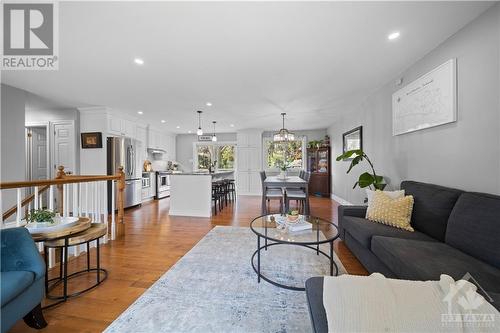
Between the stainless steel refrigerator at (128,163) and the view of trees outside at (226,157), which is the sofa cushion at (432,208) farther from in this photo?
the view of trees outside at (226,157)

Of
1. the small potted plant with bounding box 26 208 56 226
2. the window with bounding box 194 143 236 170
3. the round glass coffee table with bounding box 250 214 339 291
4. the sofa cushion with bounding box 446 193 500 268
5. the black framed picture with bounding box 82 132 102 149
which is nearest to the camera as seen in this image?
the sofa cushion with bounding box 446 193 500 268

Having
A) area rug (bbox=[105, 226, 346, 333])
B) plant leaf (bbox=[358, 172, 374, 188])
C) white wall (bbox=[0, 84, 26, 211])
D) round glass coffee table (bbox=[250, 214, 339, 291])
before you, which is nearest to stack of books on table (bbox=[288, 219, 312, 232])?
round glass coffee table (bbox=[250, 214, 339, 291])

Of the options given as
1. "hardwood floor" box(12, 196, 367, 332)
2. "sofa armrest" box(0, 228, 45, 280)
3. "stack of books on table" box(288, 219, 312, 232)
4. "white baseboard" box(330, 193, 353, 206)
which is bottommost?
"hardwood floor" box(12, 196, 367, 332)

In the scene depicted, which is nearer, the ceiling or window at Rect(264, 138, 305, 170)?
the ceiling

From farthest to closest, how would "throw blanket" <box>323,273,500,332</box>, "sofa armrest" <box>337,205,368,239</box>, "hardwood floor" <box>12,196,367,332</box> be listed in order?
"sofa armrest" <box>337,205,368,239</box>
"hardwood floor" <box>12,196,367,332</box>
"throw blanket" <box>323,273,500,332</box>

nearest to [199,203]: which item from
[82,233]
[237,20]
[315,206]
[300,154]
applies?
[82,233]

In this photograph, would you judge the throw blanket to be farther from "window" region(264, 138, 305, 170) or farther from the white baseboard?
"window" region(264, 138, 305, 170)

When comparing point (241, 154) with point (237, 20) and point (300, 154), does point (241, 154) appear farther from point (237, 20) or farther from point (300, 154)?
point (237, 20)

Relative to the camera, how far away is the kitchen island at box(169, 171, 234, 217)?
4.37m

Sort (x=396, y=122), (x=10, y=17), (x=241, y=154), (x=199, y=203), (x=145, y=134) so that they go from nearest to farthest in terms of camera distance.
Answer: (x=10, y=17)
(x=396, y=122)
(x=199, y=203)
(x=145, y=134)
(x=241, y=154)

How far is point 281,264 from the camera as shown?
88.0 inches

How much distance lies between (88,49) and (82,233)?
2.05 meters

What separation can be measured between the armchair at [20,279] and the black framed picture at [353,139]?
5.03 meters

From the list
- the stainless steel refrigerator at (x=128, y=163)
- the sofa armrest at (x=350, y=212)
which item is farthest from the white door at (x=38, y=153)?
the sofa armrest at (x=350, y=212)
